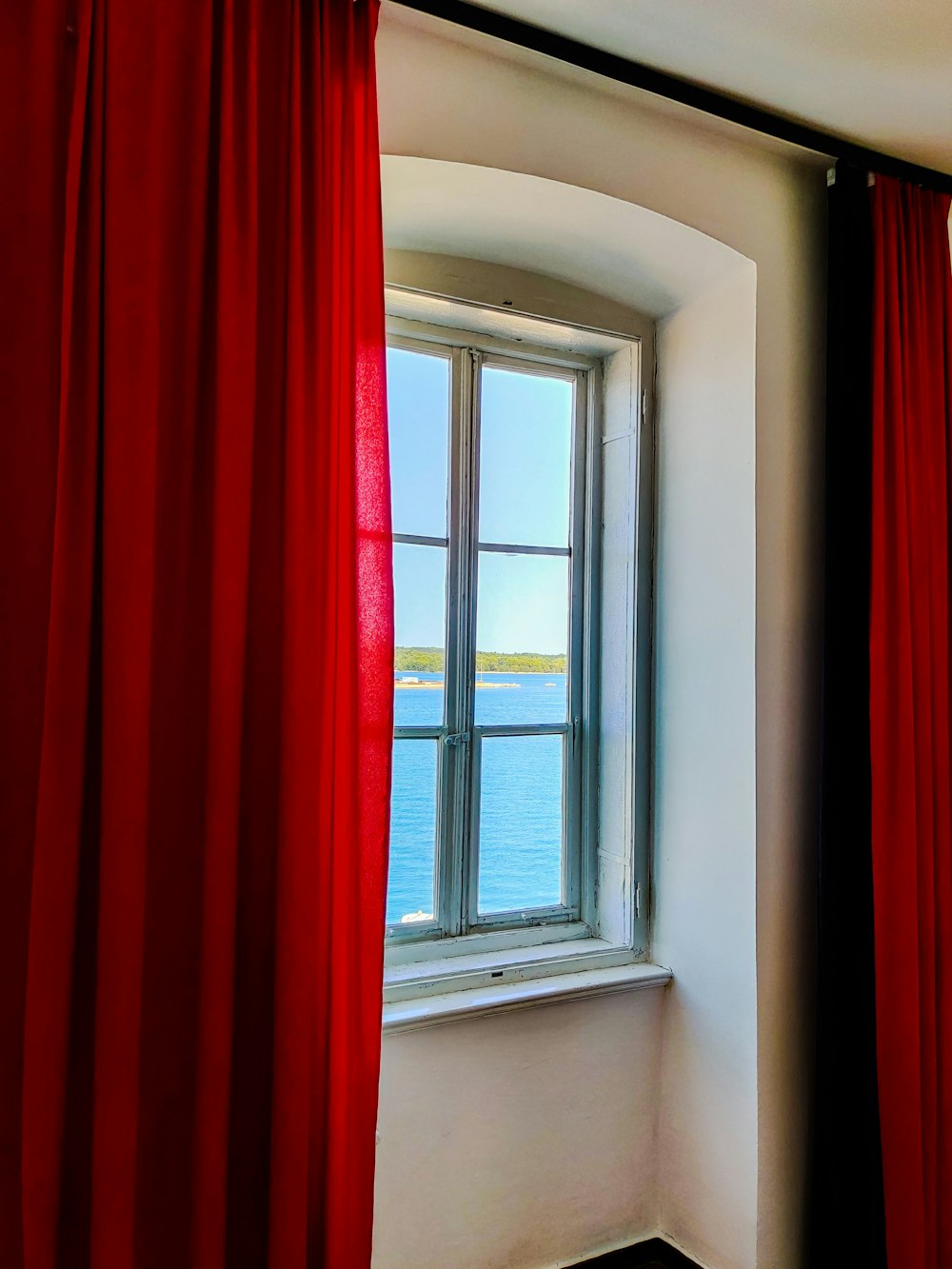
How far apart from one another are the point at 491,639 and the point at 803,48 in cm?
Result: 143

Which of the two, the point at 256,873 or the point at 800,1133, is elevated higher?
the point at 256,873

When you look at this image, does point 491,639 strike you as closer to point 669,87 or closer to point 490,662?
point 490,662

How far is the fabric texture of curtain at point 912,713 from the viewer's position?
1.86 m

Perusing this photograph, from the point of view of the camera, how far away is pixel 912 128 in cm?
194

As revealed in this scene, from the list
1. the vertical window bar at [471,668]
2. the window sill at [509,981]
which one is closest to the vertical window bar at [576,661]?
the window sill at [509,981]

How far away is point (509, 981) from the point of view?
1.98 metres

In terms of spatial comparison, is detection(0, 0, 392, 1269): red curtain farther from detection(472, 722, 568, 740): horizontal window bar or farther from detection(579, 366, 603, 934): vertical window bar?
detection(579, 366, 603, 934): vertical window bar

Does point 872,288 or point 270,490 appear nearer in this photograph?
point 270,490

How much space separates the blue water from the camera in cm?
205

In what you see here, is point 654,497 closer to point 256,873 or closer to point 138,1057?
point 256,873

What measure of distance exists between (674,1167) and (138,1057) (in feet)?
4.74

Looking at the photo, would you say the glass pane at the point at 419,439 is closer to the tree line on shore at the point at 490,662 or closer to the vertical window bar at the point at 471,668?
the vertical window bar at the point at 471,668

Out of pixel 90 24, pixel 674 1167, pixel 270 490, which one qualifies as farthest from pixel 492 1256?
pixel 90 24

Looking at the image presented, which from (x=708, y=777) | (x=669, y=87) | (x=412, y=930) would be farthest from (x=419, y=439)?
(x=412, y=930)
